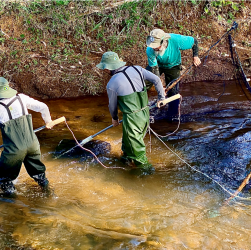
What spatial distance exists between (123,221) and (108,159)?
1688mm

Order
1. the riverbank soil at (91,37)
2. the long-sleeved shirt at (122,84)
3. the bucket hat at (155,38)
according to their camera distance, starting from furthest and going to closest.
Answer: the riverbank soil at (91,37) < the bucket hat at (155,38) < the long-sleeved shirt at (122,84)

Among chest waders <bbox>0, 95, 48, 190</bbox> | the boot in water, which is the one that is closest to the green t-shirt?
chest waders <bbox>0, 95, 48, 190</bbox>

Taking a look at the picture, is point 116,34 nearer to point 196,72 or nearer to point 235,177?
point 196,72

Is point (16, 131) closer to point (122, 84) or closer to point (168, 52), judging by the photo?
point (122, 84)

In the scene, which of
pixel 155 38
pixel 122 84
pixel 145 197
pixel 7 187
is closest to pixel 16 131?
pixel 7 187

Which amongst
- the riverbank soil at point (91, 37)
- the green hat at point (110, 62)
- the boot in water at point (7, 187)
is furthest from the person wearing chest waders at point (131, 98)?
the riverbank soil at point (91, 37)

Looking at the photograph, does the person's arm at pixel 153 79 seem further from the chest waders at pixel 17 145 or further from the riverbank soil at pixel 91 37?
the riverbank soil at pixel 91 37

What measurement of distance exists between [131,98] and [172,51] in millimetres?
1886

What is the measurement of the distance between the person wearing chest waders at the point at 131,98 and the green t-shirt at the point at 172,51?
3.62ft

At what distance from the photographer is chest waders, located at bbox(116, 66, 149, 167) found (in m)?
4.40

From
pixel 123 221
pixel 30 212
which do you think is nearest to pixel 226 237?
pixel 123 221

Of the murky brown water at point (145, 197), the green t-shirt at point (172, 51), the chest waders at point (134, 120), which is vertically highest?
the green t-shirt at point (172, 51)

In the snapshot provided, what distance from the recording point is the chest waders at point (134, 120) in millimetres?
4402

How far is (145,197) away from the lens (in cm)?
429
